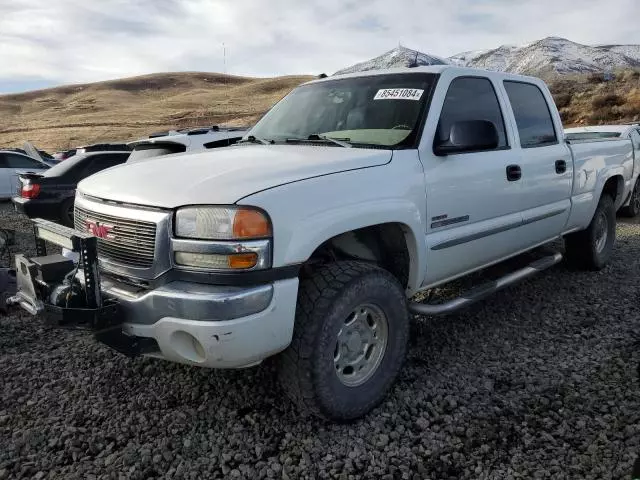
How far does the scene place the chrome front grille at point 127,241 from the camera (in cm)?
256

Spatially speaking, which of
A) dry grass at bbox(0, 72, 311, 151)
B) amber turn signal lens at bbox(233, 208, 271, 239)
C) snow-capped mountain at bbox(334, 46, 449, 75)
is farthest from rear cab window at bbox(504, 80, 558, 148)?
dry grass at bbox(0, 72, 311, 151)

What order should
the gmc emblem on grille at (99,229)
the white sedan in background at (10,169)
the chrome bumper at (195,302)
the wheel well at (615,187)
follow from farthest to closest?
the white sedan in background at (10,169), the wheel well at (615,187), the gmc emblem on grille at (99,229), the chrome bumper at (195,302)

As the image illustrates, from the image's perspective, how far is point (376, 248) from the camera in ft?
10.8

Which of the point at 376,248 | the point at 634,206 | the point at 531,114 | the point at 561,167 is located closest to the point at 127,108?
the point at 634,206

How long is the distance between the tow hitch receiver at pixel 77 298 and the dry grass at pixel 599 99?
23.6 meters

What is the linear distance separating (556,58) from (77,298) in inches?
1369

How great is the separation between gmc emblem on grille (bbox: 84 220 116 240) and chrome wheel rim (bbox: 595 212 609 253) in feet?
15.6

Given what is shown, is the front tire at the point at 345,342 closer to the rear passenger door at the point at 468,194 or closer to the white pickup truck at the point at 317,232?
the white pickup truck at the point at 317,232

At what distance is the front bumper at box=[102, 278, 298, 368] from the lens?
2.36 metres

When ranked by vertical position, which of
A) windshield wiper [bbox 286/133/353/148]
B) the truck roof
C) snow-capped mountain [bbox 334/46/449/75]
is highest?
snow-capped mountain [bbox 334/46/449/75]

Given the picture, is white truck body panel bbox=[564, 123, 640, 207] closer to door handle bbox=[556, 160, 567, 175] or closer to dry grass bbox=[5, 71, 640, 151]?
door handle bbox=[556, 160, 567, 175]

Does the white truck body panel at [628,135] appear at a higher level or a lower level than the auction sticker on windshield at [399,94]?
lower

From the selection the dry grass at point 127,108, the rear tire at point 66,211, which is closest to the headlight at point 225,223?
the rear tire at point 66,211

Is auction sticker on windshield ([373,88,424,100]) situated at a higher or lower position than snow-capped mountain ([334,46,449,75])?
lower
